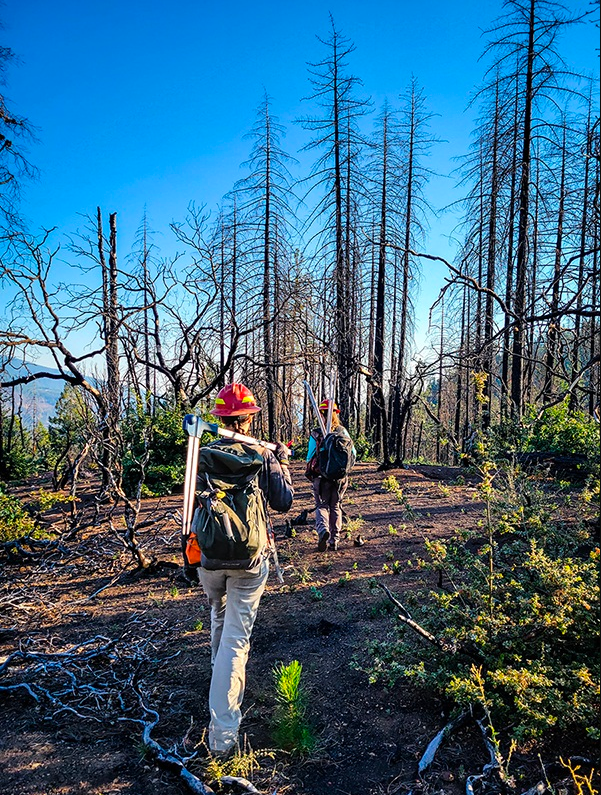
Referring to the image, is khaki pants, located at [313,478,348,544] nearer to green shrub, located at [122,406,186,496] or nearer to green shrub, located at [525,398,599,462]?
green shrub, located at [122,406,186,496]

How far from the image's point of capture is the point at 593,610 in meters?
3.13

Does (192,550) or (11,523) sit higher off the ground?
(192,550)

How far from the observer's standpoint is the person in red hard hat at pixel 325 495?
6617 millimetres

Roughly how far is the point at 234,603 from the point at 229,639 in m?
0.22

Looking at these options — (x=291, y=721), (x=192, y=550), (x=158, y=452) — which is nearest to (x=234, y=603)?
(x=192, y=550)

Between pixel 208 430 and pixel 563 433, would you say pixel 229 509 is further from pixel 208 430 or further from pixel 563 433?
pixel 563 433

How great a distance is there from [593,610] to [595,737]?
72 cm

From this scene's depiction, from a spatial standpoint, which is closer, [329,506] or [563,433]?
[329,506]

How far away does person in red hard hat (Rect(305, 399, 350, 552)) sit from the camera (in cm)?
662

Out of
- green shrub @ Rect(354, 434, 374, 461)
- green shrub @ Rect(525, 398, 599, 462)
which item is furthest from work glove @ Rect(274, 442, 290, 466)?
green shrub @ Rect(354, 434, 374, 461)

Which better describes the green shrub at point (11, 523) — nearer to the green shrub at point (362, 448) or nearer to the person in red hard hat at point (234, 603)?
the person in red hard hat at point (234, 603)

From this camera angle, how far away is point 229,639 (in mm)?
3254

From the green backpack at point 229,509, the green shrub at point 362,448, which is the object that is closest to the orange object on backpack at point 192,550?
the green backpack at point 229,509

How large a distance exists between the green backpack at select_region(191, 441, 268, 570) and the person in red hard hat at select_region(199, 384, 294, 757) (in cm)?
10
